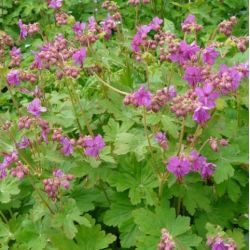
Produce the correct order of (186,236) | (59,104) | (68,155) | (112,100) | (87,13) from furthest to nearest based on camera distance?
(87,13) < (59,104) < (112,100) < (68,155) < (186,236)

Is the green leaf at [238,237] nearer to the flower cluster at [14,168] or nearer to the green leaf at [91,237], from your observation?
the green leaf at [91,237]

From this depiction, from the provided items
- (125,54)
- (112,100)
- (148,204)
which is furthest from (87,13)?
(148,204)

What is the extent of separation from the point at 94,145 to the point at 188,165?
1.39 ft

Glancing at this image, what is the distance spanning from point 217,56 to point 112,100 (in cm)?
55

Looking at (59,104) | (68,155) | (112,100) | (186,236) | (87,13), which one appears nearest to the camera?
(186,236)

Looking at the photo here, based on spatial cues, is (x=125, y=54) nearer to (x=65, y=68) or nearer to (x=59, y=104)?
(x=59, y=104)

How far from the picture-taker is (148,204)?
2582 millimetres

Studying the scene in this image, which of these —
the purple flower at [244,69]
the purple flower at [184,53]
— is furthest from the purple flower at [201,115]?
the purple flower at [184,53]

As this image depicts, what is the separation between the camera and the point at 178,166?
89.5 inches

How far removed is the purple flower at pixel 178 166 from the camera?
2250 millimetres

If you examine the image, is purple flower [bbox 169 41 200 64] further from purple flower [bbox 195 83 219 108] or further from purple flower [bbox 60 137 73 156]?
purple flower [bbox 60 137 73 156]

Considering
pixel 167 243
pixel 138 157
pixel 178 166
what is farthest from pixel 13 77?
pixel 167 243

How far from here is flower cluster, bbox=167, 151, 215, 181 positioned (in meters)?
2.25

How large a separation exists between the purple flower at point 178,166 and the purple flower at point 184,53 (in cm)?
41
